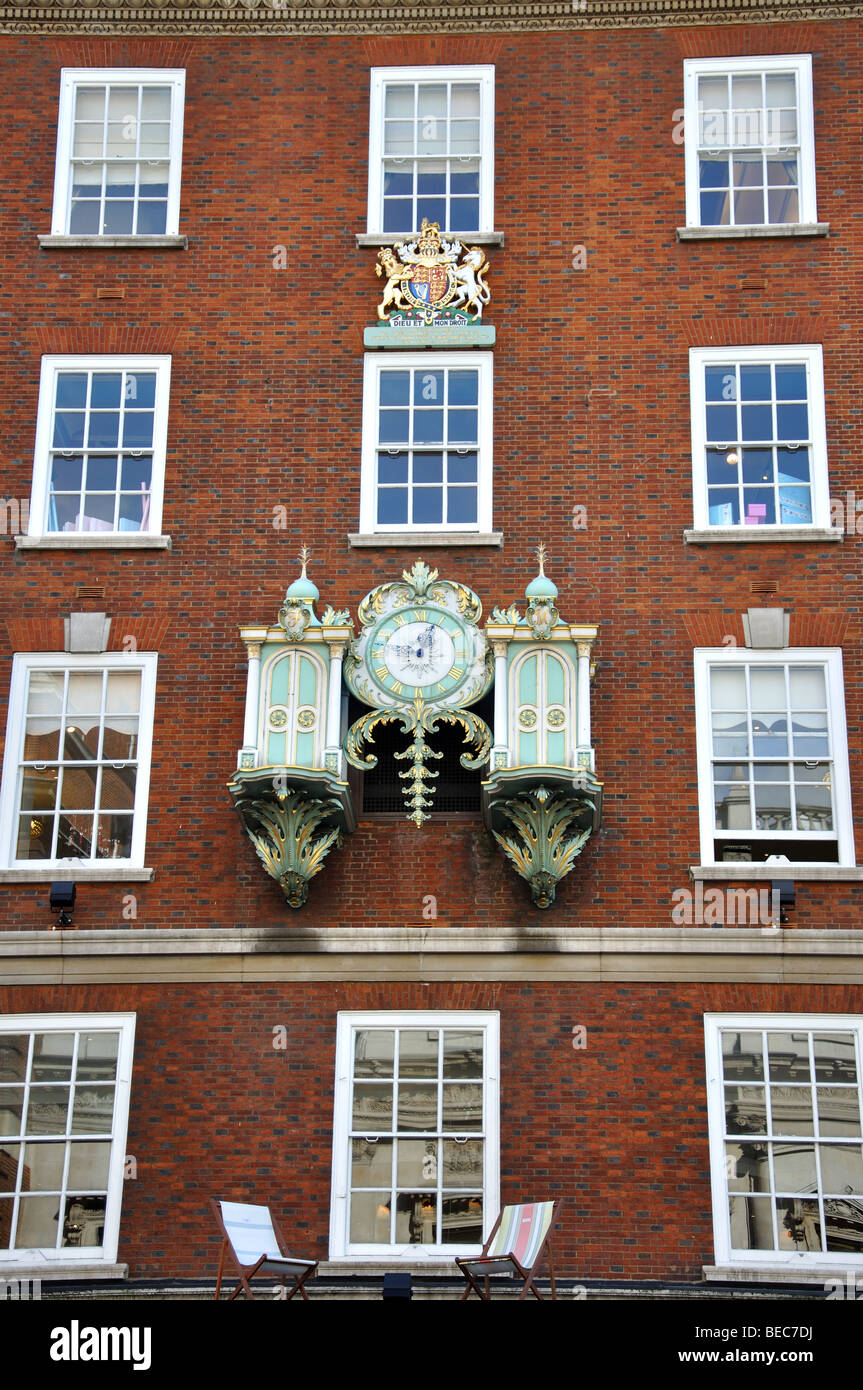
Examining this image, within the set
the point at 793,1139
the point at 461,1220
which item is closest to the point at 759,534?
the point at 793,1139

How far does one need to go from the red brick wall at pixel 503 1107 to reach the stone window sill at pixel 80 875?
1.10m

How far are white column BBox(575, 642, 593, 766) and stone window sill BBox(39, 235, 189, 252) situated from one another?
680 centimetres

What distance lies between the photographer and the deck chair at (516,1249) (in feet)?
49.9

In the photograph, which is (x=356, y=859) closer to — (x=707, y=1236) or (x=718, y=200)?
(x=707, y=1236)

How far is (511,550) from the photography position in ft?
63.2

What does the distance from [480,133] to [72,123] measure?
15.6 ft

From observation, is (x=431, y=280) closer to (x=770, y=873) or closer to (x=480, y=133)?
(x=480, y=133)

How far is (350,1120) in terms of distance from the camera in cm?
1728

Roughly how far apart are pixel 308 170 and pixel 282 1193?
37.1 feet

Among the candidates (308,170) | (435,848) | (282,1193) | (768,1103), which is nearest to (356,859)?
(435,848)

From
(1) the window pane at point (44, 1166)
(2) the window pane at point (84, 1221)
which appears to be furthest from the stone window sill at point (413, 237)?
(2) the window pane at point (84, 1221)

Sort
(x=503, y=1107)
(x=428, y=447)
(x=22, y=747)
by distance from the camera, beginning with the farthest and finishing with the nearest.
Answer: (x=428, y=447), (x=22, y=747), (x=503, y=1107)

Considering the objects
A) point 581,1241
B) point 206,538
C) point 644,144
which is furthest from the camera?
point 644,144

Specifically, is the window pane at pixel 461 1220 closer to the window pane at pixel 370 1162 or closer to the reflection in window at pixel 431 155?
the window pane at pixel 370 1162
